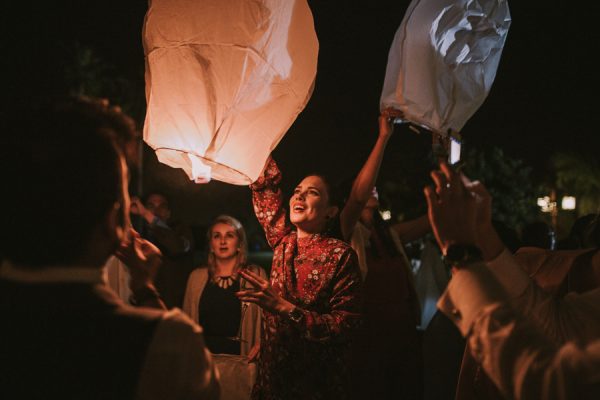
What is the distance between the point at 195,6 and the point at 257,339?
2657mm

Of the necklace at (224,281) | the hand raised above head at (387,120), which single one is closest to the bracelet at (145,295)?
the hand raised above head at (387,120)

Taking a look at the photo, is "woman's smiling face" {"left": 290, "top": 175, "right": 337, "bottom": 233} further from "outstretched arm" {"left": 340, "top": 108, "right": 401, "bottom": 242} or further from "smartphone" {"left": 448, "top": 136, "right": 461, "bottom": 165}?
"smartphone" {"left": 448, "top": 136, "right": 461, "bottom": 165}

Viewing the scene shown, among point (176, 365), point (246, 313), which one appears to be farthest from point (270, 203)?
point (176, 365)

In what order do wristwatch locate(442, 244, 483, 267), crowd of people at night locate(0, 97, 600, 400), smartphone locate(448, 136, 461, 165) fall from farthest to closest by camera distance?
smartphone locate(448, 136, 461, 165) < wristwatch locate(442, 244, 483, 267) < crowd of people at night locate(0, 97, 600, 400)

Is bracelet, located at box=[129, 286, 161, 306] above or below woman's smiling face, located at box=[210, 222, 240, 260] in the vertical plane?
below

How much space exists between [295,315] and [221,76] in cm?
131

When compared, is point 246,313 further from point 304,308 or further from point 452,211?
point 452,211

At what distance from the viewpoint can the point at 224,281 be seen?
182 inches

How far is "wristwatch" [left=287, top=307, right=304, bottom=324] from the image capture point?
2924 millimetres

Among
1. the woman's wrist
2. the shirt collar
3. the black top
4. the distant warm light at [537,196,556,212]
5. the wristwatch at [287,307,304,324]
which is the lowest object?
the black top

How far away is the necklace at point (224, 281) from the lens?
4.59m

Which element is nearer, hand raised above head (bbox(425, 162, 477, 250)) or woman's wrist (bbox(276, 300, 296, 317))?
hand raised above head (bbox(425, 162, 477, 250))

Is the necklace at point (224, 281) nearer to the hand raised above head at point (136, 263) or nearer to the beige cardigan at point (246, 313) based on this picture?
the beige cardigan at point (246, 313)

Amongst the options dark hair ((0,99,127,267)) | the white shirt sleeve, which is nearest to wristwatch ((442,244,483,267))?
the white shirt sleeve
